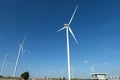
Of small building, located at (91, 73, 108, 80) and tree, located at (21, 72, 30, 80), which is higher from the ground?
small building, located at (91, 73, 108, 80)

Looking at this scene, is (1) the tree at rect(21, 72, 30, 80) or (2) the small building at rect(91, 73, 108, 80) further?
(2) the small building at rect(91, 73, 108, 80)

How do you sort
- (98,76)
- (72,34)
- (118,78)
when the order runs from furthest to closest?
(98,76) → (118,78) → (72,34)

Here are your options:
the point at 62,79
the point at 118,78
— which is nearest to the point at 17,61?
the point at 62,79

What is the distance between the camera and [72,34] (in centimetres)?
4666

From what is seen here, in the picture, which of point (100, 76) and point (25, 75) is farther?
point (100, 76)

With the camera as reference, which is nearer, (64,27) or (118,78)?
(64,27)

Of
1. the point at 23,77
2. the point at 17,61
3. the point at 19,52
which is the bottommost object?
the point at 23,77

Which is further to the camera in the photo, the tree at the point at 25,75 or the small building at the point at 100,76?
the small building at the point at 100,76

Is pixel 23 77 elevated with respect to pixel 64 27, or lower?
lower

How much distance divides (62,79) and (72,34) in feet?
155

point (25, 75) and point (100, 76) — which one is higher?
point (100, 76)

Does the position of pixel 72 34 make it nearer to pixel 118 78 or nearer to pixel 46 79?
pixel 46 79

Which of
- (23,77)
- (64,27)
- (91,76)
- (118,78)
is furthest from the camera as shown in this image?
(91,76)

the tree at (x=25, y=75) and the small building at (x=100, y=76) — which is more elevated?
the small building at (x=100, y=76)
